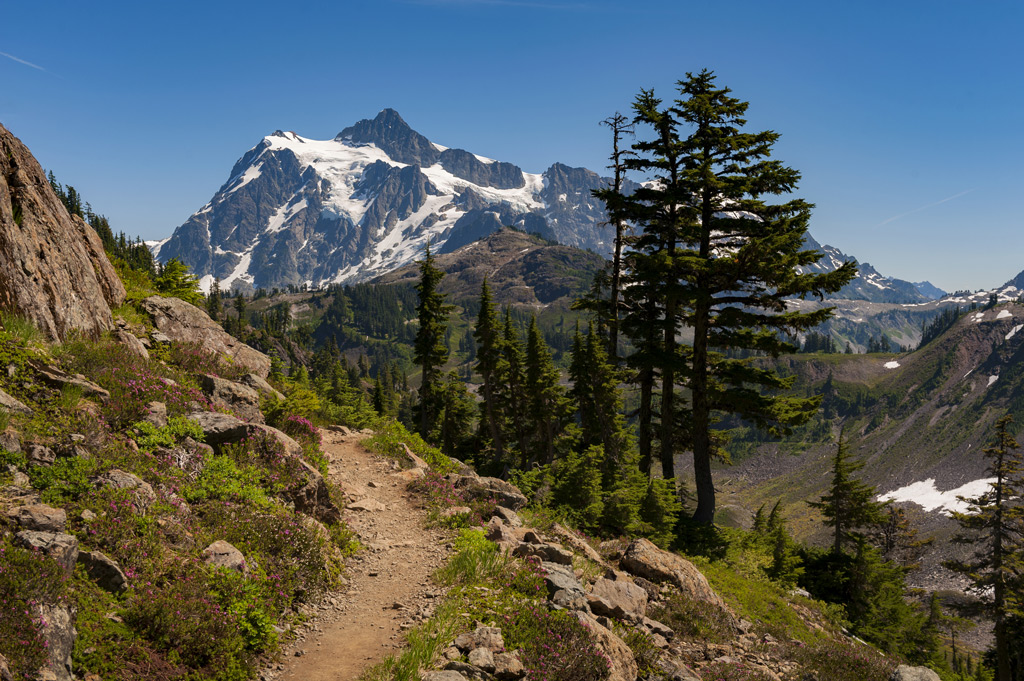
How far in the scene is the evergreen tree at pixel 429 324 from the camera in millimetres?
40031

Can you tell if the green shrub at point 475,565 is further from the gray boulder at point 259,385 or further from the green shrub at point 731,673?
the gray boulder at point 259,385

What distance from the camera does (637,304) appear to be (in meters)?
26.4

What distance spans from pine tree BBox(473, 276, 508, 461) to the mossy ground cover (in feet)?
97.8

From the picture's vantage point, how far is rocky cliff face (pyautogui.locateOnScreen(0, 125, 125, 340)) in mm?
10453

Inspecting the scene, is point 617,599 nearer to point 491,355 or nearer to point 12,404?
point 12,404

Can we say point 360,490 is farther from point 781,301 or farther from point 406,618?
point 781,301

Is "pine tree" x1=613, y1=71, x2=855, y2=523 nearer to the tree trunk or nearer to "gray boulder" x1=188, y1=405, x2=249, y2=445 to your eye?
the tree trunk

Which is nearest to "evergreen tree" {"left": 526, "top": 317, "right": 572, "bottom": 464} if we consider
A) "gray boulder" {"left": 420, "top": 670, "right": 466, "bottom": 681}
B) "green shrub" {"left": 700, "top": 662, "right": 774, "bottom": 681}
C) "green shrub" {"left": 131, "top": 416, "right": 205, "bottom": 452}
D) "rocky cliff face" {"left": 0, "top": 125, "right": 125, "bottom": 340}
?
"green shrub" {"left": 700, "top": 662, "right": 774, "bottom": 681}

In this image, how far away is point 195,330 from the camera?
55.1ft

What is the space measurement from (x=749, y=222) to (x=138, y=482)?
21.1 metres

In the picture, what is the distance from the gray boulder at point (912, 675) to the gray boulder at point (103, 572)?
1289cm

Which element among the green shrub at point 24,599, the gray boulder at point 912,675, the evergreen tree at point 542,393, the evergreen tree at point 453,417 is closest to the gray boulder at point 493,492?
the gray boulder at point 912,675

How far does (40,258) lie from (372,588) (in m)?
9.56

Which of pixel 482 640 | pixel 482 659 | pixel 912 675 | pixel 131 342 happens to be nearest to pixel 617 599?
pixel 482 640
